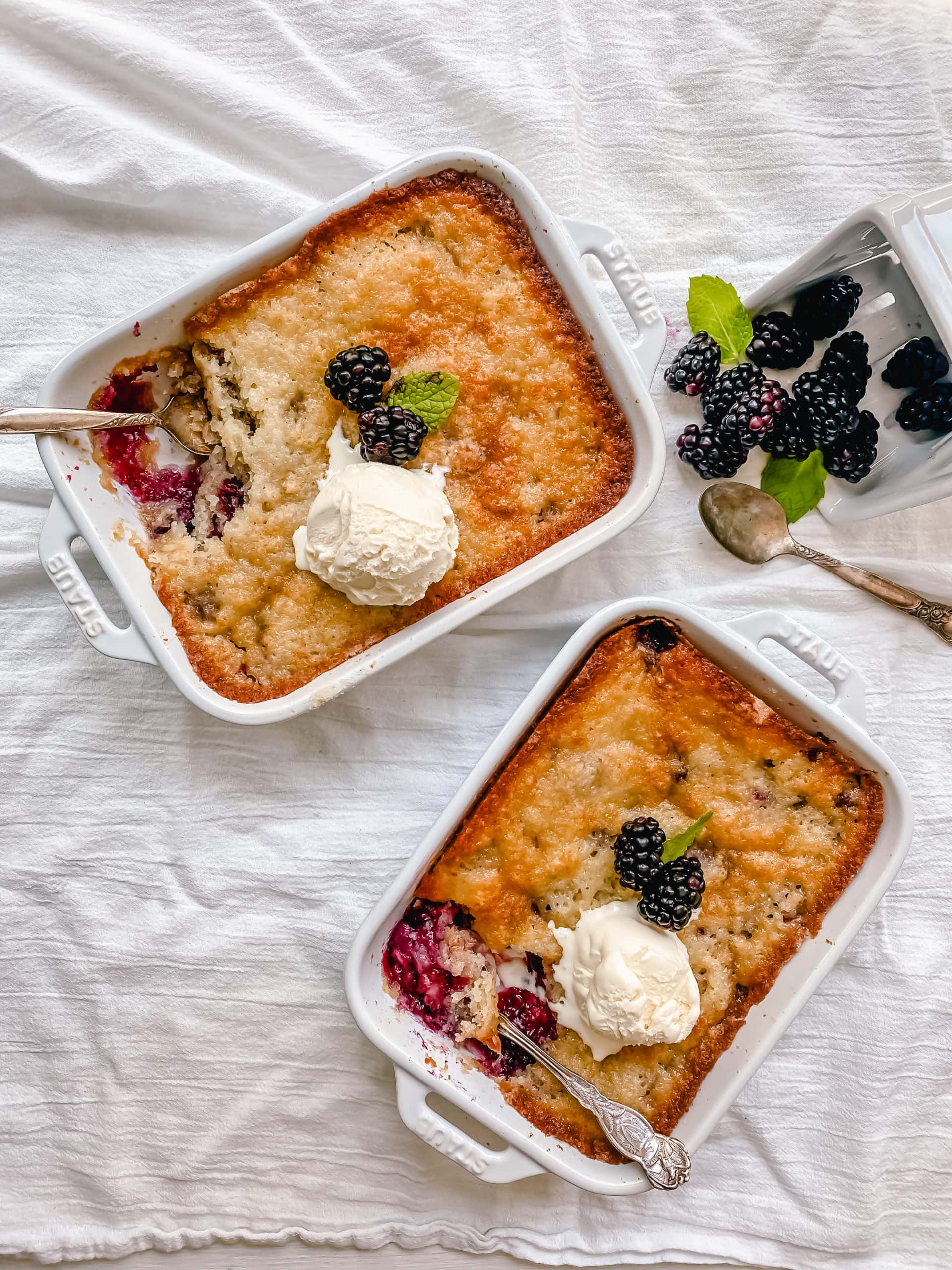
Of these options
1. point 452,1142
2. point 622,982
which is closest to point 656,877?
point 622,982

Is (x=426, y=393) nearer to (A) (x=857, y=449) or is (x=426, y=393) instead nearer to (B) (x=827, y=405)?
(B) (x=827, y=405)

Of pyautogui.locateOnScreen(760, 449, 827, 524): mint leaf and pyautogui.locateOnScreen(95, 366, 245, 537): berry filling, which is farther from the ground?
pyautogui.locateOnScreen(760, 449, 827, 524): mint leaf

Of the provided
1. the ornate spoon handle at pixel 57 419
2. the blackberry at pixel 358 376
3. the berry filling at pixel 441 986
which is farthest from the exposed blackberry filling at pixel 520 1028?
the ornate spoon handle at pixel 57 419

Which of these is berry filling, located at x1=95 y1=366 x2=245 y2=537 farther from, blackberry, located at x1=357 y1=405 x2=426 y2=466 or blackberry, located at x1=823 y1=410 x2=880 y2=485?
blackberry, located at x1=823 y1=410 x2=880 y2=485

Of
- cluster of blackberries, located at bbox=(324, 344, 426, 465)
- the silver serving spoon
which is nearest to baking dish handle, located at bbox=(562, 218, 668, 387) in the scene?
cluster of blackberries, located at bbox=(324, 344, 426, 465)

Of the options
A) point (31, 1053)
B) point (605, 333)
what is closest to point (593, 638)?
point (605, 333)

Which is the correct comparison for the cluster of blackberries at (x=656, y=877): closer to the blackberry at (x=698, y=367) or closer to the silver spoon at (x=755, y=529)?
the silver spoon at (x=755, y=529)
